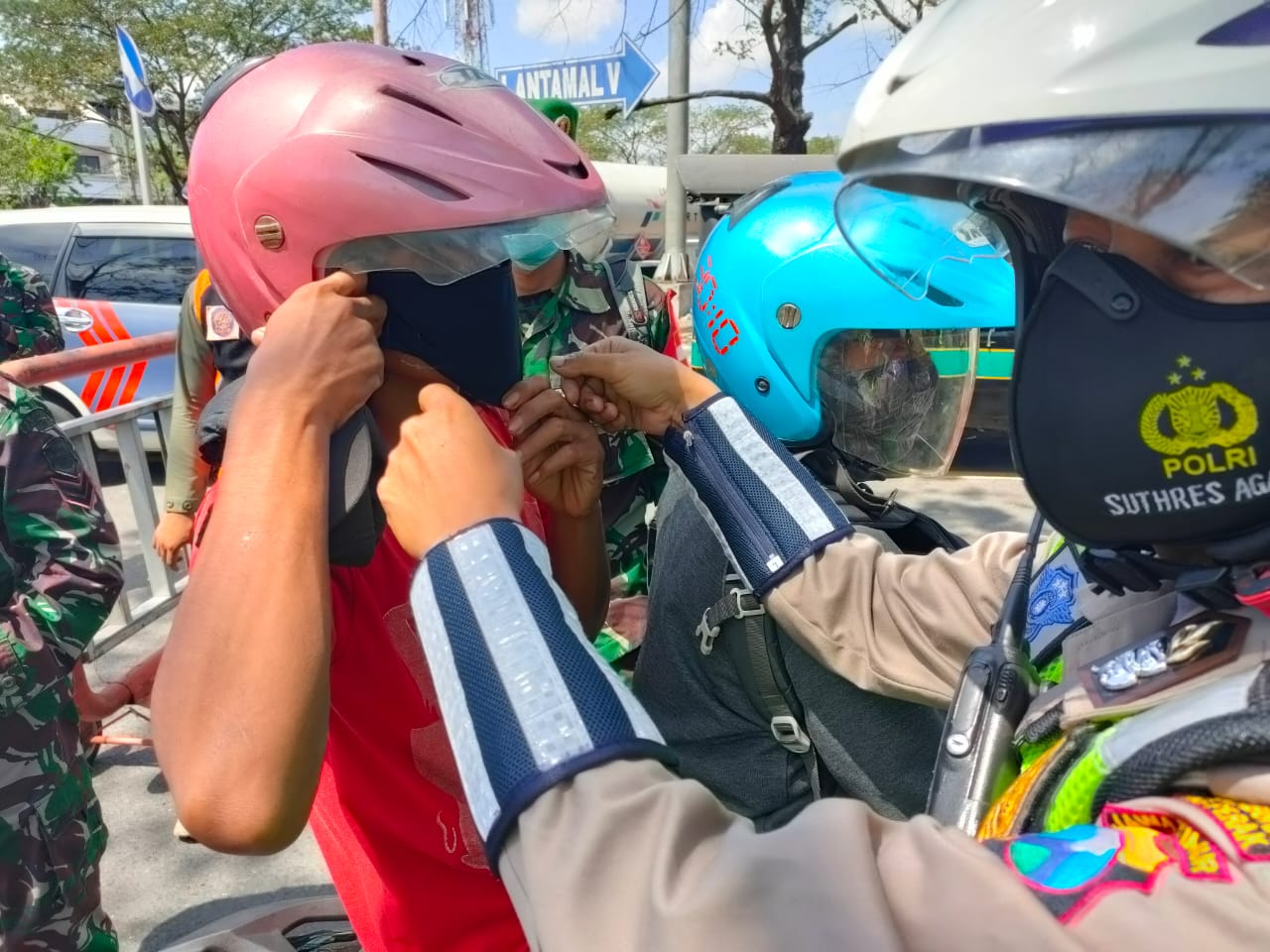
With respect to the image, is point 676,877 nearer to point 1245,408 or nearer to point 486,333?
point 1245,408

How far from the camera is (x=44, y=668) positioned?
1.92 metres

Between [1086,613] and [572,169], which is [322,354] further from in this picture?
[1086,613]

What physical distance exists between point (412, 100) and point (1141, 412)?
1.01 meters

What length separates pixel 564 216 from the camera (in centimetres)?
132

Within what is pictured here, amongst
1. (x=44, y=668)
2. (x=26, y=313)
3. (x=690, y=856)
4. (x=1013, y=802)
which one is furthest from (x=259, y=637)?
(x=26, y=313)

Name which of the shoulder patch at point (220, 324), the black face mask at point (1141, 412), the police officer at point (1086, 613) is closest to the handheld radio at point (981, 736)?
the police officer at point (1086, 613)

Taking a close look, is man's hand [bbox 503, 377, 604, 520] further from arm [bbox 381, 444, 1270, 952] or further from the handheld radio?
the handheld radio

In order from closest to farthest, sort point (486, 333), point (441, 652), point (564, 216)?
point (441, 652) → point (564, 216) → point (486, 333)

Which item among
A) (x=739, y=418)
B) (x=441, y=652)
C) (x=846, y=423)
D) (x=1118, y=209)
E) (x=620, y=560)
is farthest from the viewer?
(x=620, y=560)

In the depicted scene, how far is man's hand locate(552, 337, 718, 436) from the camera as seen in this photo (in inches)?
65.4

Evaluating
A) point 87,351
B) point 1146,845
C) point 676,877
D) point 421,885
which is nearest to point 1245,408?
point 1146,845

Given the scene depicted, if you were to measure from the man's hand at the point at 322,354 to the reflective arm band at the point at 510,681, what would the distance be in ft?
0.81

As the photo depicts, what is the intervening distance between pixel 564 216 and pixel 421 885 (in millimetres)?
1034

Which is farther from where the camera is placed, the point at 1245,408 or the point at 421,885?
the point at 421,885
